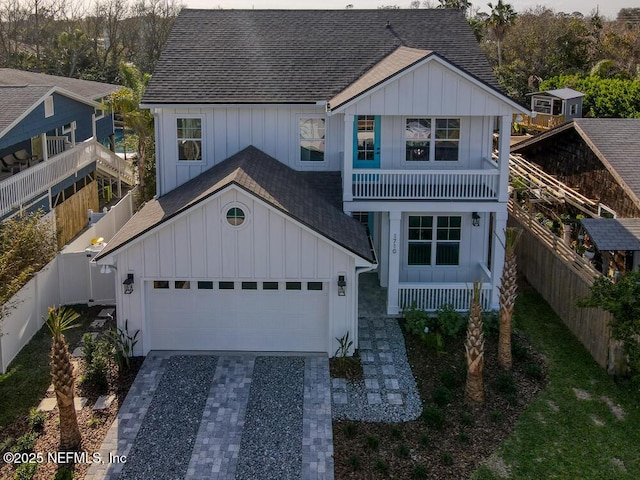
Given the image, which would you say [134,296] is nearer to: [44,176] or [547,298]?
[44,176]

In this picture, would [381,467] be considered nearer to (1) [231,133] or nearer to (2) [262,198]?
(2) [262,198]

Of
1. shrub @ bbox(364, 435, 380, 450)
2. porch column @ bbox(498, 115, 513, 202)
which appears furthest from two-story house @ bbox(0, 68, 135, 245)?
porch column @ bbox(498, 115, 513, 202)

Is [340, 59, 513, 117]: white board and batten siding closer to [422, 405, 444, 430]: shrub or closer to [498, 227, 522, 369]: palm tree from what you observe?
[498, 227, 522, 369]: palm tree

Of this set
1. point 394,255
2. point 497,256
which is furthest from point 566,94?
point 394,255

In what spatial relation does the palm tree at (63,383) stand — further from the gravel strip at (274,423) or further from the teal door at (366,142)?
the teal door at (366,142)

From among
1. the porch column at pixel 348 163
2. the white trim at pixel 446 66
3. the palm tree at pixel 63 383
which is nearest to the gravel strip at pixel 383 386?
the porch column at pixel 348 163

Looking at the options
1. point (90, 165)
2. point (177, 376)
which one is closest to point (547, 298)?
point (177, 376)
